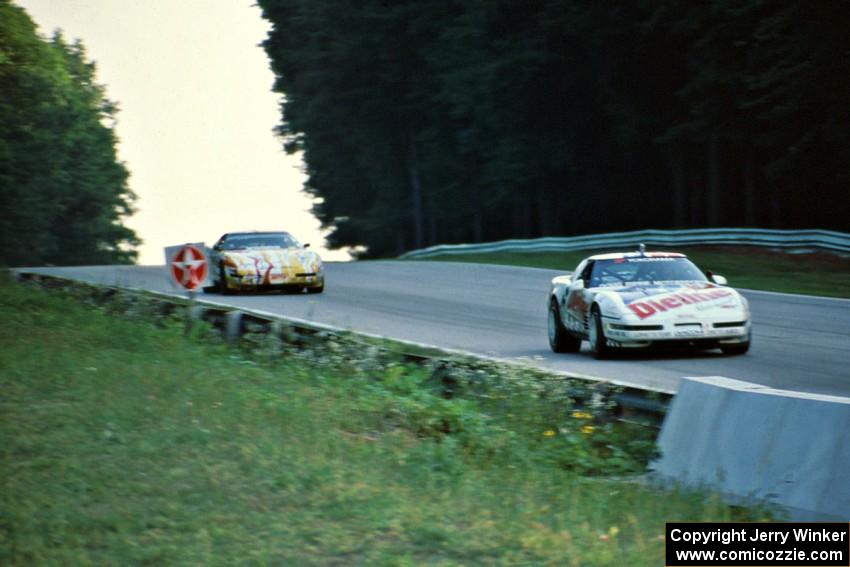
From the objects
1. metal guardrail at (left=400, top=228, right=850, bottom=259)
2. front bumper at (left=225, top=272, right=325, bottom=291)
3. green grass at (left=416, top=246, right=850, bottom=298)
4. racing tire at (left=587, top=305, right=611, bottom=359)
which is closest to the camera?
racing tire at (left=587, top=305, right=611, bottom=359)

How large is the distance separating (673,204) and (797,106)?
18233 mm

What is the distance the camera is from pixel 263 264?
1050 inches

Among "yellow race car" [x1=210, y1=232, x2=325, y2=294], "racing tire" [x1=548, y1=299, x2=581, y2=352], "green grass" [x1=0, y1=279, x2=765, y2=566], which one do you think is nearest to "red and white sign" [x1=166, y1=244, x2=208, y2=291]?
"green grass" [x1=0, y1=279, x2=765, y2=566]

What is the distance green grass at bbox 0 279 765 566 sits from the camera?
20.6 feet

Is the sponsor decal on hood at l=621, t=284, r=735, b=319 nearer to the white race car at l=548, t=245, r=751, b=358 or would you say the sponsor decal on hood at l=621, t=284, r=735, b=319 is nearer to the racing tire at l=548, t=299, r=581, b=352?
the white race car at l=548, t=245, r=751, b=358

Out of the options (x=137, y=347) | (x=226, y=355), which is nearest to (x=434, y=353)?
(x=226, y=355)

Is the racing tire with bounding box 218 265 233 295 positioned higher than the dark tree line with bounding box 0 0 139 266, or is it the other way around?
the dark tree line with bounding box 0 0 139 266

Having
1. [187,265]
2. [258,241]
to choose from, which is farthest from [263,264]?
[187,265]

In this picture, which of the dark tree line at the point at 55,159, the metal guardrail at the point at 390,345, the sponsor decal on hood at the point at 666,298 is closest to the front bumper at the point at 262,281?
the metal guardrail at the point at 390,345

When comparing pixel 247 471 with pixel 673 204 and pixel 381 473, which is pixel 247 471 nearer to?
pixel 381 473

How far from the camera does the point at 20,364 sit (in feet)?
38.4

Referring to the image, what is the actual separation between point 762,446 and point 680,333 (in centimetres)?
690

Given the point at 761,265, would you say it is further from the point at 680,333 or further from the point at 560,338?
the point at 680,333

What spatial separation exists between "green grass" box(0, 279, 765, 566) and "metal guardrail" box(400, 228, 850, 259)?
23.4m
